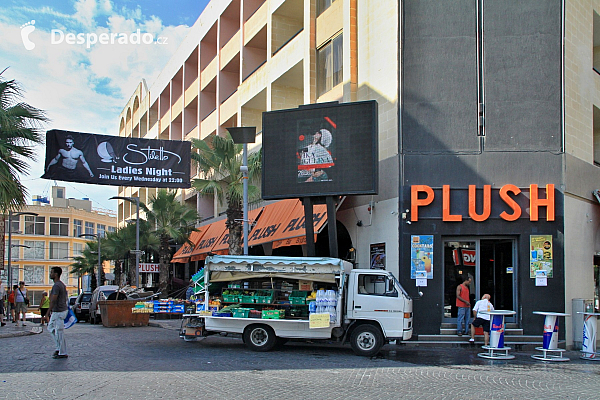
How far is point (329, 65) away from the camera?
910 inches

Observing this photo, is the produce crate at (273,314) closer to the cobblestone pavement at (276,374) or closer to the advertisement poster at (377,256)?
the cobblestone pavement at (276,374)

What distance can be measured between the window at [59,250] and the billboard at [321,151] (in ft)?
245

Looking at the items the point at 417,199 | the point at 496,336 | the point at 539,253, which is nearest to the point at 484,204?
the point at 417,199

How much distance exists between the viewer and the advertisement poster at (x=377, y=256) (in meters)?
18.3

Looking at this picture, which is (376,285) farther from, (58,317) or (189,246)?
(189,246)

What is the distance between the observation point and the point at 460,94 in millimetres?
17719

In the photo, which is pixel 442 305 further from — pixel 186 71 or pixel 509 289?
pixel 186 71

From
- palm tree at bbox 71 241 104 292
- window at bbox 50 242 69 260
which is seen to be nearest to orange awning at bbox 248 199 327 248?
palm tree at bbox 71 241 104 292

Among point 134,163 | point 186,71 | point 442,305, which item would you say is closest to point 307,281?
point 442,305

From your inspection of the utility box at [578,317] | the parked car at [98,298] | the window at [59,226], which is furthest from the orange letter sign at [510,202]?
the window at [59,226]

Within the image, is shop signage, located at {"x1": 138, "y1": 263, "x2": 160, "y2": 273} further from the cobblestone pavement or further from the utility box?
the utility box

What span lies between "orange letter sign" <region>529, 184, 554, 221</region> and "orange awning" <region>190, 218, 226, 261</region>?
58.8 feet

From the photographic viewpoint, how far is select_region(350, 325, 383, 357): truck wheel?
46.9 ft

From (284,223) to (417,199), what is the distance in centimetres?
666
